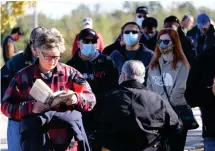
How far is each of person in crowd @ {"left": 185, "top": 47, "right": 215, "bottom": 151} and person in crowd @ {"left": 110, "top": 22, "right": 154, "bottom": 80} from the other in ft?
11.3

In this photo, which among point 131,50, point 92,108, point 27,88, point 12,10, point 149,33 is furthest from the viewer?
point 12,10

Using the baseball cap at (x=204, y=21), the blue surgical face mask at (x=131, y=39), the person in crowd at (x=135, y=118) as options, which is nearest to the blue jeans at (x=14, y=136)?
the person in crowd at (x=135, y=118)

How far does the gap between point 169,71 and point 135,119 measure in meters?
1.92

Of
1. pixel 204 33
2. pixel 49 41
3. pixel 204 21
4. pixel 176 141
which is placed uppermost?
pixel 49 41

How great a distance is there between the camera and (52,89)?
5785 mm

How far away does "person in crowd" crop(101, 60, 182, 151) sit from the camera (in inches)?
233

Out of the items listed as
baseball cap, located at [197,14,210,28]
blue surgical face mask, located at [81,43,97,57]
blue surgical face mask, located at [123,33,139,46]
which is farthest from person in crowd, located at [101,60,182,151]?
Answer: baseball cap, located at [197,14,210,28]

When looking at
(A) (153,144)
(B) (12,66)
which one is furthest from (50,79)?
(B) (12,66)

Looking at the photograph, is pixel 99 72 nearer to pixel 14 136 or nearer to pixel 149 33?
pixel 14 136

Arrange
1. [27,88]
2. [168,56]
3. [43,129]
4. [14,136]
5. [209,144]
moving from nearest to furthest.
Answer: [43,129] < [27,88] < [209,144] < [14,136] < [168,56]

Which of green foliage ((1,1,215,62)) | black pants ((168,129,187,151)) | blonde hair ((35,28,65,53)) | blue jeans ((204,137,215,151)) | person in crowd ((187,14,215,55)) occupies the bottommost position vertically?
green foliage ((1,1,215,62))

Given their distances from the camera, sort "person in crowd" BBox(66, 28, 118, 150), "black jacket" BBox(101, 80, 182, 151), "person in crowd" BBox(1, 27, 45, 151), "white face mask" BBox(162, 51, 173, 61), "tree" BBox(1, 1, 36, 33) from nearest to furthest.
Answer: "black jacket" BBox(101, 80, 182, 151) → "person in crowd" BBox(1, 27, 45, 151) → "white face mask" BBox(162, 51, 173, 61) → "person in crowd" BBox(66, 28, 118, 150) → "tree" BBox(1, 1, 36, 33)

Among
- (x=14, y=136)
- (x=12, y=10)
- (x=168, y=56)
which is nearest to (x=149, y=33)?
(x=168, y=56)

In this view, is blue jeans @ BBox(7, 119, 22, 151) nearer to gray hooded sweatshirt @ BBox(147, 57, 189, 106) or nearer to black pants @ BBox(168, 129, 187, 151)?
black pants @ BBox(168, 129, 187, 151)
